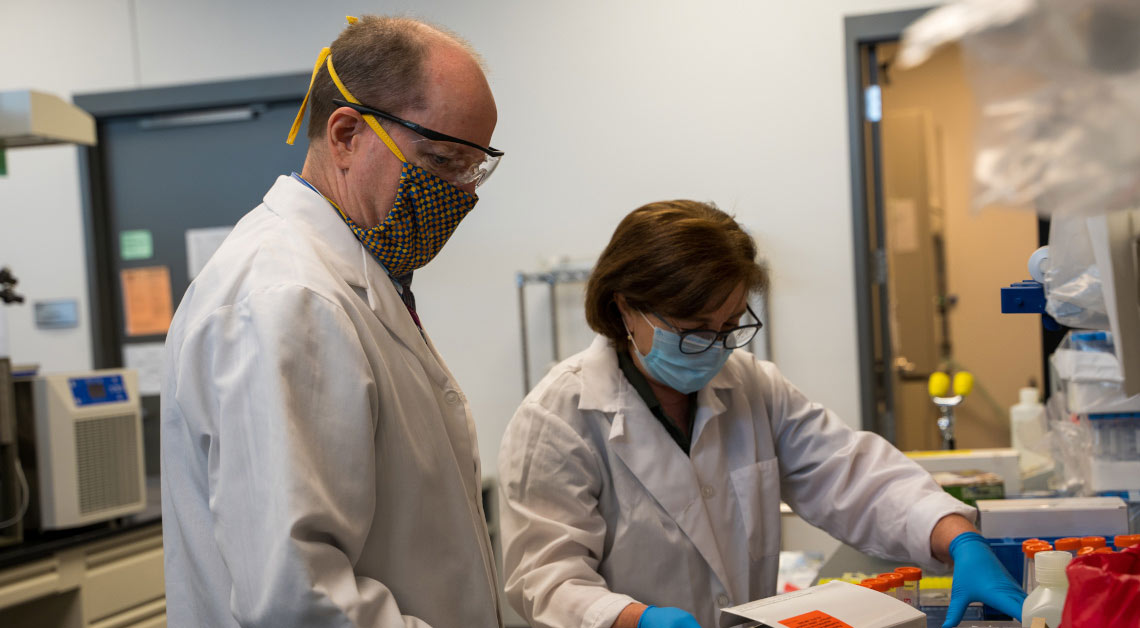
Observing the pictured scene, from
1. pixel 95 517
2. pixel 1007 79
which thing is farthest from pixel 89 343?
pixel 1007 79

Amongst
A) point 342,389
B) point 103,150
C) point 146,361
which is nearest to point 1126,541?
point 342,389

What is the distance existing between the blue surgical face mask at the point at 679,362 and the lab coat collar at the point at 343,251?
467 millimetres

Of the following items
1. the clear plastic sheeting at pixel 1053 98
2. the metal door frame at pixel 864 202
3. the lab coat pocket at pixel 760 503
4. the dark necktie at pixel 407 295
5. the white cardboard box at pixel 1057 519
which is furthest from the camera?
the metal door frame at pixel 864 202

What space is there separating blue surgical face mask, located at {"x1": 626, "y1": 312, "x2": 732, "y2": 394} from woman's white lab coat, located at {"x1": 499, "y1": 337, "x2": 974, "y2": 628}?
49 mm

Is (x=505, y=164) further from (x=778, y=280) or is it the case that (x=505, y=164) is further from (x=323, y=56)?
(x=323, y=56)

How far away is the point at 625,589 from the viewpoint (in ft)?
4.98

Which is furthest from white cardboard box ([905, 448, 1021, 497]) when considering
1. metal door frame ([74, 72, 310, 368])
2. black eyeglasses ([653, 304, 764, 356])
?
metal door frame ([74, 72, 310, 368])

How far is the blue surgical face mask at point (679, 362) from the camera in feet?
5.07

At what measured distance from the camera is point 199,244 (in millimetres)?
3828

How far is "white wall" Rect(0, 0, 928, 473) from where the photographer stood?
3.34m

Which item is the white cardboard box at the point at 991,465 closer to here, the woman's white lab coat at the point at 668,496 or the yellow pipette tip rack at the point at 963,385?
the yellow pipette tip rack at the point at 963,385

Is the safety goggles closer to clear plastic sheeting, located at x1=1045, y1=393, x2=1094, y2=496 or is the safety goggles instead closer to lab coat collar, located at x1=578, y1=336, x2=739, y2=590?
lab coat collar, located at x1=578, y1=336, x2=739, y2=590

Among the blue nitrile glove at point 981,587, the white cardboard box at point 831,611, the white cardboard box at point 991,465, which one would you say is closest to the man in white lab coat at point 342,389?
the white cardboard box at point 831,611

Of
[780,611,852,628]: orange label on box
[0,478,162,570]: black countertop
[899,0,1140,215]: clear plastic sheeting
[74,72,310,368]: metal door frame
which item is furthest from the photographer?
[74,72,310,368]: metal door frame
